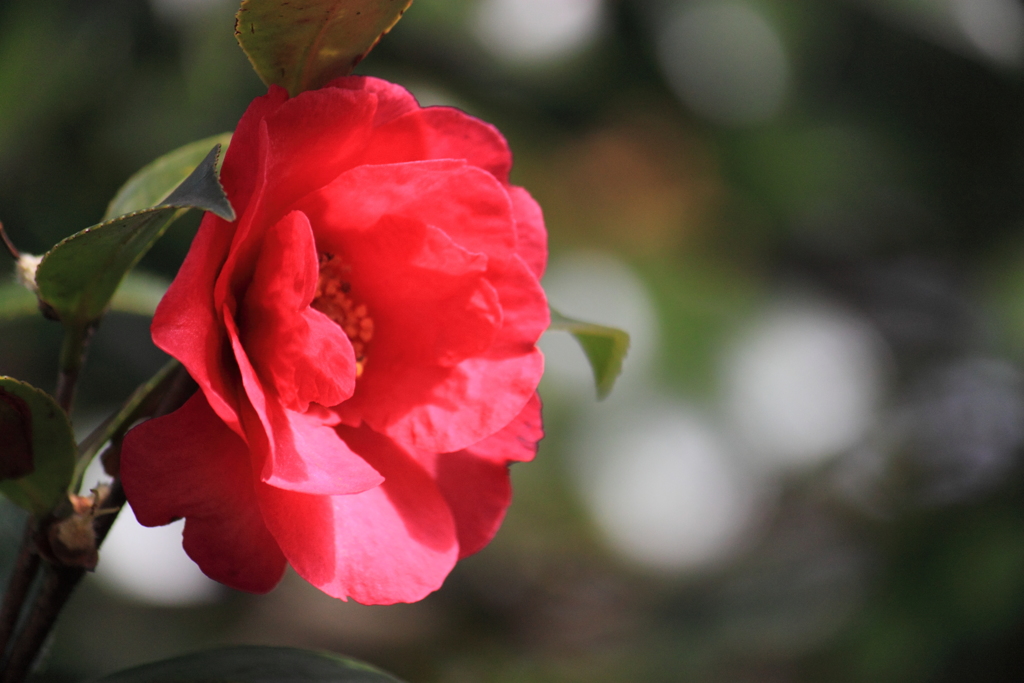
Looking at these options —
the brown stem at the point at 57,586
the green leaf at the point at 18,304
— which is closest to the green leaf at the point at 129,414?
the brown stem at the point at 57,586

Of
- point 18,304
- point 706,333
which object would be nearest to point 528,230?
point 18,304

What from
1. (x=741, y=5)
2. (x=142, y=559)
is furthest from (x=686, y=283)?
(x=142, y=559)

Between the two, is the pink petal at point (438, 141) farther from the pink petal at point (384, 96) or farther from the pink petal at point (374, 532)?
the pink petal at point (374, 532)

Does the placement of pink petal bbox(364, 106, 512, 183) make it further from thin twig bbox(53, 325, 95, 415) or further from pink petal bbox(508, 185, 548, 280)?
thin twig bbox(53, 325, 95, 415)

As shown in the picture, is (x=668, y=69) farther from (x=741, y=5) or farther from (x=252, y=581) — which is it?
(x=252, y=581)

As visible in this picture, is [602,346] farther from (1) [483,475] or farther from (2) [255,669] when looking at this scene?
(2) [255,669]
